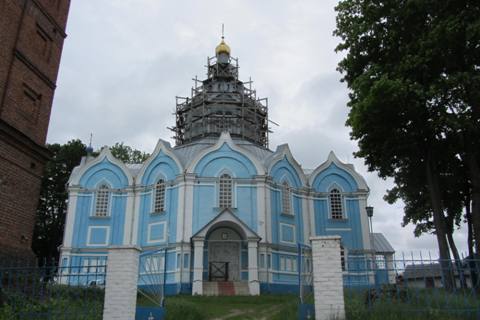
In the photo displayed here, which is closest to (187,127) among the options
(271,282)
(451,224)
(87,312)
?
(271,282)

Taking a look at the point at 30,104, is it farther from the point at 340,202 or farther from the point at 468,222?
the point at 340,202

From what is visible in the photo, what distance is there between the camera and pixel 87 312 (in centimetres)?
934

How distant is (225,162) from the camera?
26.4 meters

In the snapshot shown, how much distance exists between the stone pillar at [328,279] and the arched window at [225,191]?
16671 millimetres

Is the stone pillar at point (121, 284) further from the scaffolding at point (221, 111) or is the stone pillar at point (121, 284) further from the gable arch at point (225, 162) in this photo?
the scaffolding at point (221, 111)

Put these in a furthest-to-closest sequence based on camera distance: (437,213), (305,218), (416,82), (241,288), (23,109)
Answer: (305,218) < (241,288) < (437,213) < (416,82) < (23,109)

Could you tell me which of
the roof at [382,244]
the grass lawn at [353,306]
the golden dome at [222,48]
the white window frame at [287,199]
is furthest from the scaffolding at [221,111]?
the grass lawn at [353,306]

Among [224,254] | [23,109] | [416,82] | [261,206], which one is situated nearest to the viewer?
[23,109]

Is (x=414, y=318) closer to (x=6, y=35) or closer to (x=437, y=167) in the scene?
(x=437, y=167)

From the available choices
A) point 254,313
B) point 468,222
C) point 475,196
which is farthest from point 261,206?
point 475,196

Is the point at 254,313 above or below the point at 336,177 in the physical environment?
below

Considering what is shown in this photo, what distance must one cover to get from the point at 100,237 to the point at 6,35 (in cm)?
1704

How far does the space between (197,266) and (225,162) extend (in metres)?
6.50

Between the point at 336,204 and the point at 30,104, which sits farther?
the point at 336,204
